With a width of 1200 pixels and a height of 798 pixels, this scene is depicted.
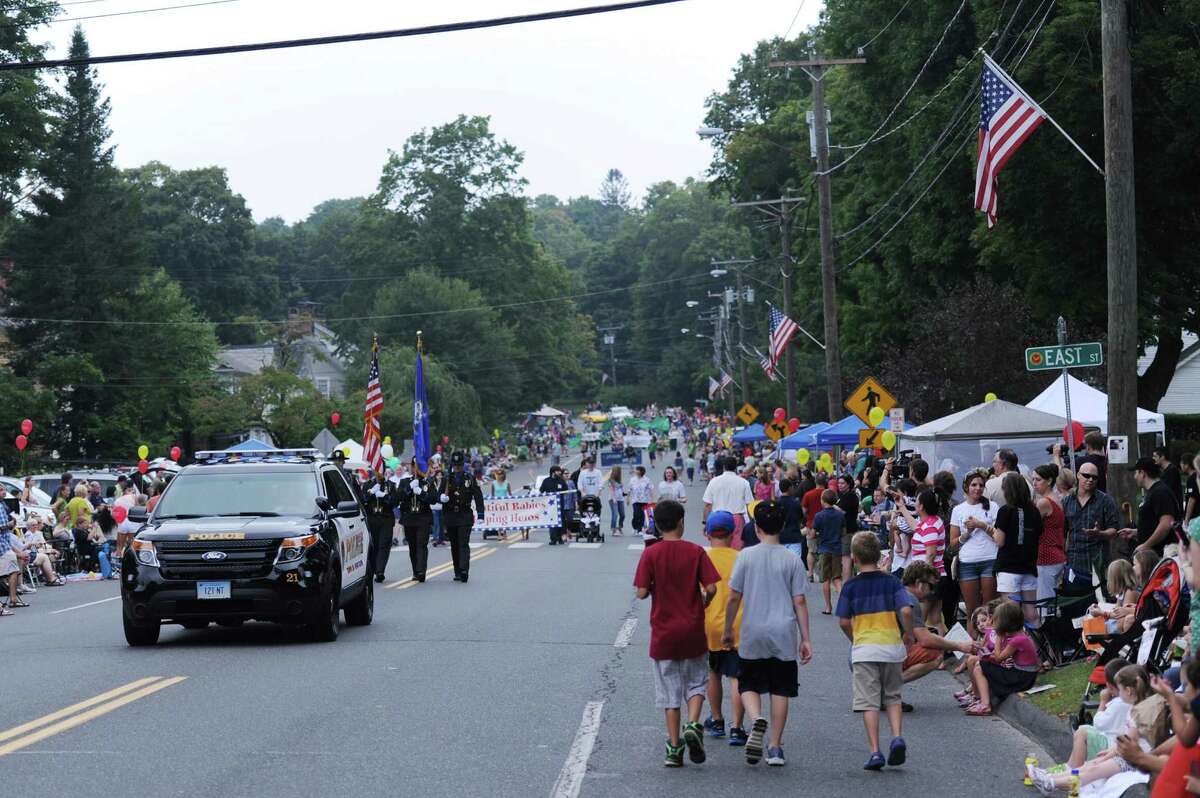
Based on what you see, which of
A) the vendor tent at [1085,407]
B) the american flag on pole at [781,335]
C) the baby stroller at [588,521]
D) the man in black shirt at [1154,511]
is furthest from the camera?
the american flag on pole at [781,335]

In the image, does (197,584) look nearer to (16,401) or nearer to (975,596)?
(975,596)

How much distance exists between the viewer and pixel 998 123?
21.4 metres

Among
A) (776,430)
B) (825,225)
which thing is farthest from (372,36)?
(776,430)

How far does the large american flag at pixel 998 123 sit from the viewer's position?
812 inches

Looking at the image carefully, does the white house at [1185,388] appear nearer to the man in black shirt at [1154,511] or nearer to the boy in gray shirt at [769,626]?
the man in black shirt at [1154,511]

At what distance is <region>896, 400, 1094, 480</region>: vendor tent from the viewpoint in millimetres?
25891

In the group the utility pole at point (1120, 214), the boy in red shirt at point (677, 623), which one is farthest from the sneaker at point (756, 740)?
the utility pole at point (1120, 214)

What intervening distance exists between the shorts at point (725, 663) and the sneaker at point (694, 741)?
27.2 inches

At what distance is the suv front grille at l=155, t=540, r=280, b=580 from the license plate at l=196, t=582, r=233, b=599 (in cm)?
8

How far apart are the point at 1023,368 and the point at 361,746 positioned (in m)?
28.5

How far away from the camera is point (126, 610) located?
51.7ft

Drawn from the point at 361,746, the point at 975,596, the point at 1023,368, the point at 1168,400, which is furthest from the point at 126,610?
the point at 1168,400

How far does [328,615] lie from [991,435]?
13412mm

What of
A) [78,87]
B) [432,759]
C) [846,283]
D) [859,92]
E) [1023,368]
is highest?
[78,87]
